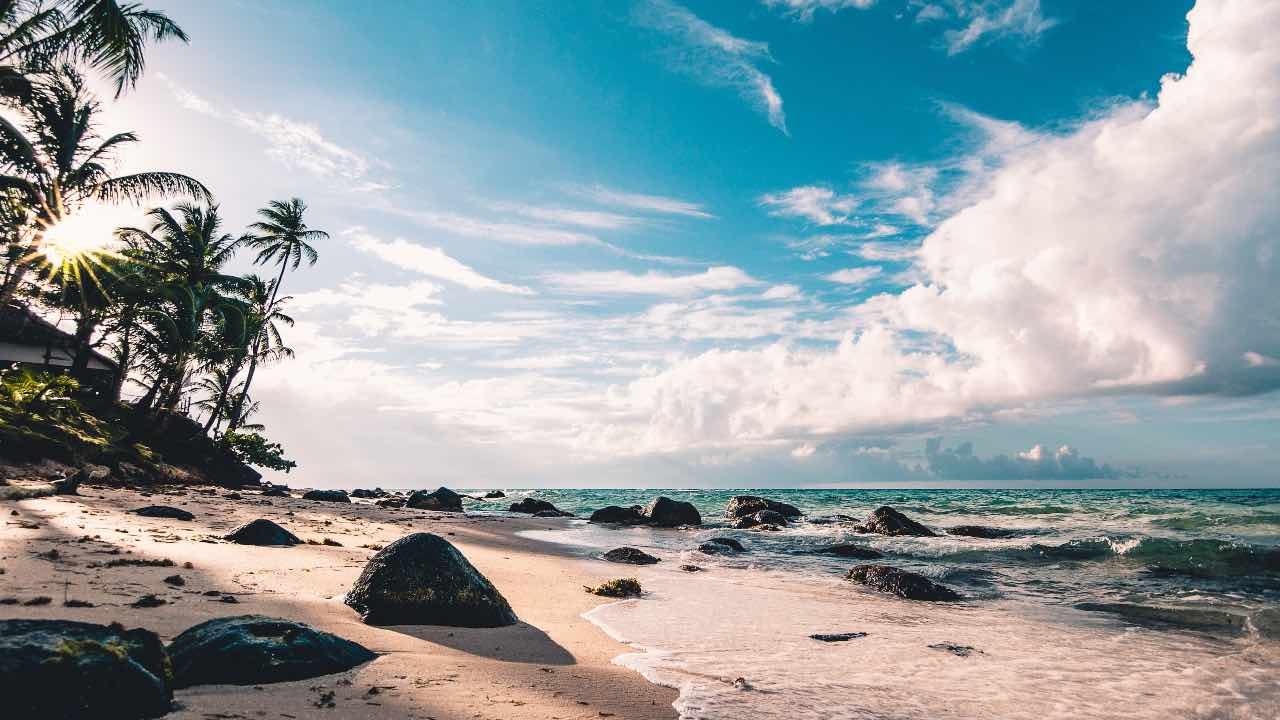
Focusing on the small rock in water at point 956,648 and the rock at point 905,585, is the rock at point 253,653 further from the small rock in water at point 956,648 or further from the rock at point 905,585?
the rock at point 905,585

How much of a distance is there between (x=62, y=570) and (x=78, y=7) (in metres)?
13.5

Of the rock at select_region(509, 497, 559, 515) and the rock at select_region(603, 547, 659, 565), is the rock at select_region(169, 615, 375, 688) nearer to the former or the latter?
the rock at select_region(603, 547, 659, 565)

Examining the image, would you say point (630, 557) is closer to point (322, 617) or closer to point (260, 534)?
point (260, 534)

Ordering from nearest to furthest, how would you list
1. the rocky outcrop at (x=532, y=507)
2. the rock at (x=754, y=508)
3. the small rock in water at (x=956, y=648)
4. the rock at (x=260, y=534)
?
the small rock in water at (x=956, y=648)
the rock at (x=260, y=534)
the rock at (x=754, y=508)
the rocky outcrop at (x=532, y=507)

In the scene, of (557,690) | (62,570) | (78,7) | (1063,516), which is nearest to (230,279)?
(78,7)

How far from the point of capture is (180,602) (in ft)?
18.2

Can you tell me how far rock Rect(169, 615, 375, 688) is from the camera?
3832 mm

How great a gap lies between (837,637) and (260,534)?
332 inches

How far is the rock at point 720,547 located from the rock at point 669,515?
9.36 m

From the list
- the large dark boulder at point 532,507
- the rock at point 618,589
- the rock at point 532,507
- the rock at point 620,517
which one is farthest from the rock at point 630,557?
the rock at point 532,507

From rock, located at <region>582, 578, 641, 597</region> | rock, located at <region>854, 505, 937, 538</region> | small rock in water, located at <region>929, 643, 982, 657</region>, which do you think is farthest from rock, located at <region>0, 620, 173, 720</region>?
rock, located at <region>854, 505, 937, 538</region>

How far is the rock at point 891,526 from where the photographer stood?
837 inches

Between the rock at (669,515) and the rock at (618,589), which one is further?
the rock at (669,515)

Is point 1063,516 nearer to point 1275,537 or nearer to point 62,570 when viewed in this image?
point 1275,537
